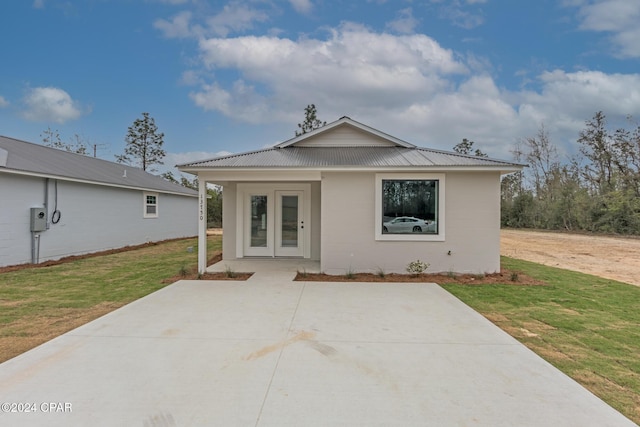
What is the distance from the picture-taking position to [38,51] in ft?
51.7

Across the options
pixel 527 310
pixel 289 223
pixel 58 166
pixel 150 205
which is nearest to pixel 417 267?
pixel 527 310

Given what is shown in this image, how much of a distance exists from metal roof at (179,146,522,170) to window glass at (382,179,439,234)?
23.3 inches

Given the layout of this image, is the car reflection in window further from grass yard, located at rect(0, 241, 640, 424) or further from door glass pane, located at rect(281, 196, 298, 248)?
door glass pane, located at rect(281, 196, 298, 248)

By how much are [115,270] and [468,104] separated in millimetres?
19209

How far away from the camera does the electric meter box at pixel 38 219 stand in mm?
10352

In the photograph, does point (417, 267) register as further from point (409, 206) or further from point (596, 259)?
point (596, 259)

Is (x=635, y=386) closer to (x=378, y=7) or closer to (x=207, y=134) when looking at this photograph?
(x=378, y=7)

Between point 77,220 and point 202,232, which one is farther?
point 77,220

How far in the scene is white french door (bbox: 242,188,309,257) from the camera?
10750mm

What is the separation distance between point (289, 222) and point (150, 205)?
10.0m

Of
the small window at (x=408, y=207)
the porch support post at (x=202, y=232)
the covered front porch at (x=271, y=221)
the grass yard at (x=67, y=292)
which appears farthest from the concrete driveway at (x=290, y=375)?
the covered front porch at (x=271, y=221)

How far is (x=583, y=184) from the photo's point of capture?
26.7 metres

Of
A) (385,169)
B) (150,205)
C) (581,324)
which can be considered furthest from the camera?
(150,205)

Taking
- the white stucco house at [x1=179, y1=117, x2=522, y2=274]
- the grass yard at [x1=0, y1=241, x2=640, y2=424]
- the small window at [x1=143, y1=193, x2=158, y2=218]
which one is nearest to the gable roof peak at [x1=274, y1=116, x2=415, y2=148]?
the white stucco house at [x1=179, y1=117, x2=522, y2=274]
